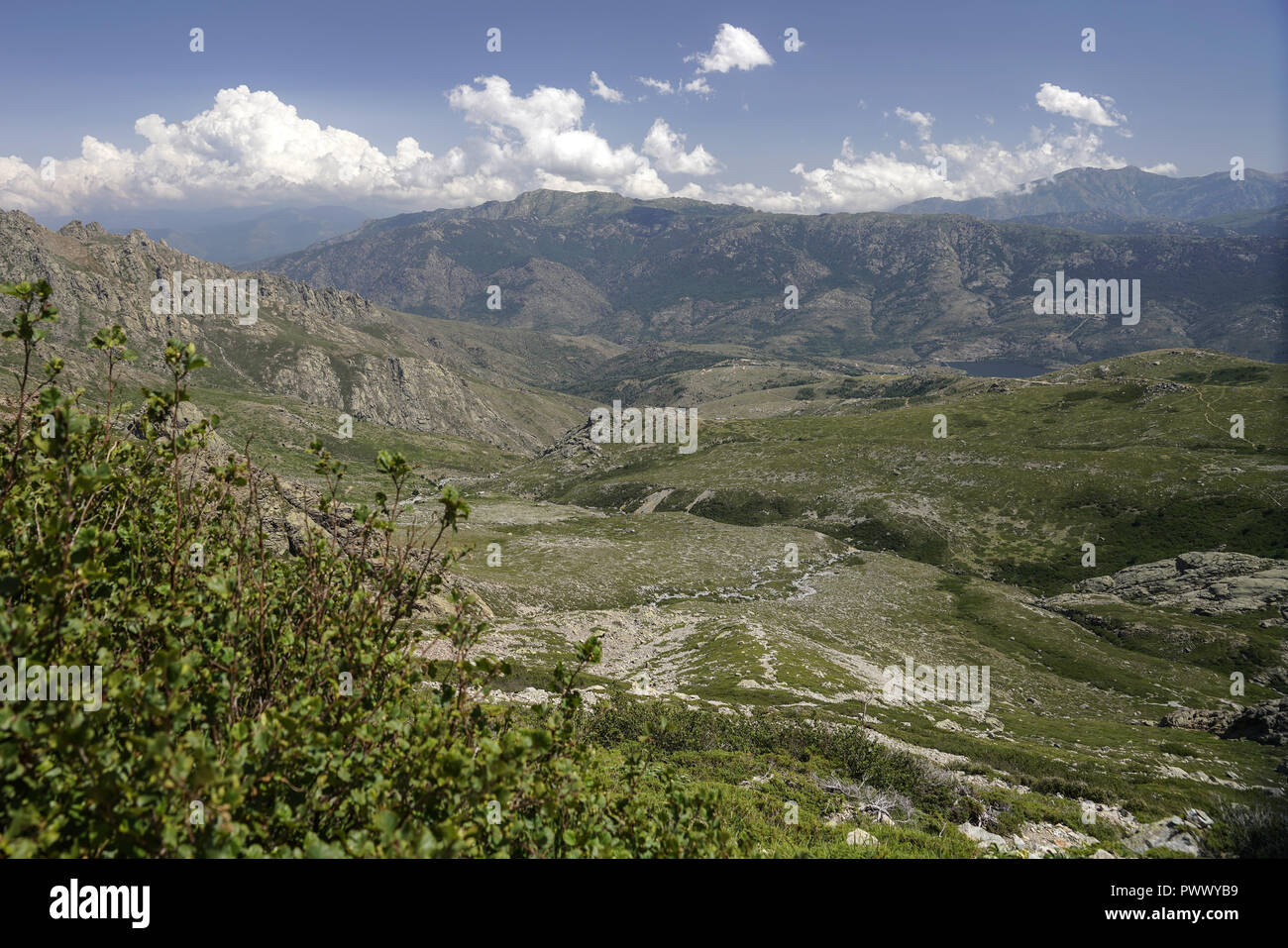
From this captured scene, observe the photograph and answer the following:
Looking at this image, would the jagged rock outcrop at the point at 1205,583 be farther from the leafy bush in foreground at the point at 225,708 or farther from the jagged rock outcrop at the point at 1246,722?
the leafy bush in foreground at the point at 225,708

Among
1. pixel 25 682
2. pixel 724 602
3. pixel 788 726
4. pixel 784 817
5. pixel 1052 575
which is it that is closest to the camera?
pixel 25 682

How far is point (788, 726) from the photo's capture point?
39562 mm

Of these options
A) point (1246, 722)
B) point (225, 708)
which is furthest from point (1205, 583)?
point (225, 708)

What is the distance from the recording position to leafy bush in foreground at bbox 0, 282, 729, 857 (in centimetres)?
427

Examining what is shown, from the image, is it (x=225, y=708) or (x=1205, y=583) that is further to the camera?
(x=1205, y=583)

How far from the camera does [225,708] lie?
6.33m

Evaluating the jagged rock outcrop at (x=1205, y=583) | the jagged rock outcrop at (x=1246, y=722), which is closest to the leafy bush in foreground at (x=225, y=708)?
the jagged rock outcrop at (x=1246, y=722)

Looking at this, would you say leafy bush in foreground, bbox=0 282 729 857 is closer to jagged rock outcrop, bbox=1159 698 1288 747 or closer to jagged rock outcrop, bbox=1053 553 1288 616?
jagged rock outcrop, bbox=1159 698 1288 747

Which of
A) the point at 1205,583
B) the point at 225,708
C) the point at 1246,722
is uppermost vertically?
the point at 225,708

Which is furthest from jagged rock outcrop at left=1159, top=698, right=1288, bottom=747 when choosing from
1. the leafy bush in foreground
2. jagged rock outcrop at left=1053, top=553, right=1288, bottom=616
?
the leafy bush in foreground

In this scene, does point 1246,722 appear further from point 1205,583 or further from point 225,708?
point 225,708

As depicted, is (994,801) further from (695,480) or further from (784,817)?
(695,480)

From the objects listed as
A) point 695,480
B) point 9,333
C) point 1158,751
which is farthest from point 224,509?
point 695,480
